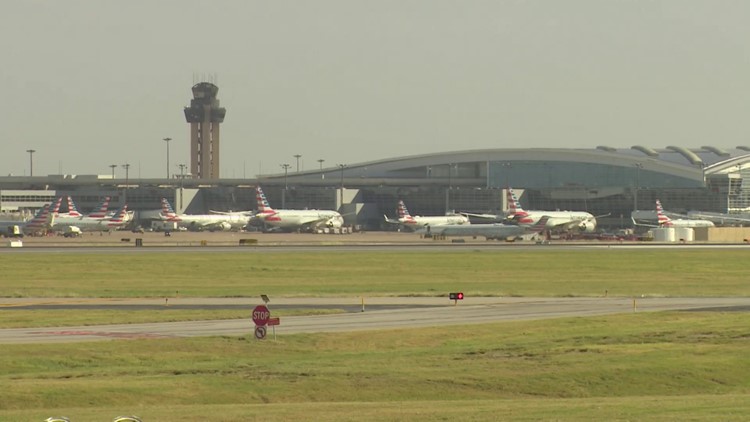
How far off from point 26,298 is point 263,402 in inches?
1646

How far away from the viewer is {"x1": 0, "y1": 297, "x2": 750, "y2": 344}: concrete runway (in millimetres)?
53781

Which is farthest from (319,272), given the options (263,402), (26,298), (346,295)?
(263,402)

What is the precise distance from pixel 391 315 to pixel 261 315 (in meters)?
13.1

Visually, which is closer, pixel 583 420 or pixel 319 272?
pixel 583 420

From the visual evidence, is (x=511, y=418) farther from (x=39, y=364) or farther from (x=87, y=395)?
(x=39, y=364)

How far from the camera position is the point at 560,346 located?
159 feet

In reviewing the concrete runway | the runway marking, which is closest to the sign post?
the concrete runway

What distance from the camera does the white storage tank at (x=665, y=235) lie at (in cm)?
18088

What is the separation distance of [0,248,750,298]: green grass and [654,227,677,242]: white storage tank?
45.4m

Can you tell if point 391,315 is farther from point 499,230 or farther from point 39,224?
point 39,224

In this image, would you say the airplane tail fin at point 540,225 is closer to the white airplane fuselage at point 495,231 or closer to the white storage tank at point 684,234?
the white airplane fuselage at point 495,231

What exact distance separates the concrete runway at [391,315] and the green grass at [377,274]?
20.0 feet

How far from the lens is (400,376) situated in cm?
4072

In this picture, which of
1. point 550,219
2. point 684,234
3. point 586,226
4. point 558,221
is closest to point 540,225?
point 550,219
